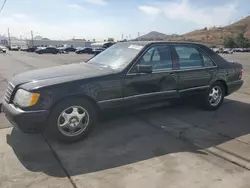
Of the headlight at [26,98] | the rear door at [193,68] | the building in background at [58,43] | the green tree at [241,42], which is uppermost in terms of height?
the building in background at [58,43]

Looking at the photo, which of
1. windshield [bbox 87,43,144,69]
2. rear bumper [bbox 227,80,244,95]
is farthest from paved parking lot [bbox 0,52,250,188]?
rear bumper [bbox 227,80,244,95]

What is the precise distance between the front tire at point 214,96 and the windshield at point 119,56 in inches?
76.3

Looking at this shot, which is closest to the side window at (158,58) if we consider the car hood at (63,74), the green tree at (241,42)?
A: the car hood at (63,74)

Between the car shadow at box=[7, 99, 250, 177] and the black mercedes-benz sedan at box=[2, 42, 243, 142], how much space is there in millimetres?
295

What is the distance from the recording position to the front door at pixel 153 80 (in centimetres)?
450

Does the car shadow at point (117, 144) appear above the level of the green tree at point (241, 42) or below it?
below

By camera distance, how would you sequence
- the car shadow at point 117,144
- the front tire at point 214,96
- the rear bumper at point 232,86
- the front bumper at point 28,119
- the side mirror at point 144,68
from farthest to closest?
the rear bumper at point 232,86, the front tire at point 214,96, the side mirror at point 144,68, the front bumper at point 28,119, the car shadow at point 117,144

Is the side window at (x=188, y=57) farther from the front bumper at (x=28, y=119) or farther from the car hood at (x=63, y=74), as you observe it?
the front bumper at (x=28, y=119)

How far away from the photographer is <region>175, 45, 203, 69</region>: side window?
522 cm

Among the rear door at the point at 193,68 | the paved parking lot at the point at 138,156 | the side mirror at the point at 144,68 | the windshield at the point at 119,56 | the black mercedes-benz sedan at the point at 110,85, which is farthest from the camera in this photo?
the rear door at the point at 193,68

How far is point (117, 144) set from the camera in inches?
161

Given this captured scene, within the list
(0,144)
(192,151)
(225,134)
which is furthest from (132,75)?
(0,144)

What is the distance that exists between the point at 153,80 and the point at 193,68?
1097mm

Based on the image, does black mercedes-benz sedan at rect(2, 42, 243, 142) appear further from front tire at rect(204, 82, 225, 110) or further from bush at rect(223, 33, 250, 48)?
bush at rect(223, 33, 250, 48)
